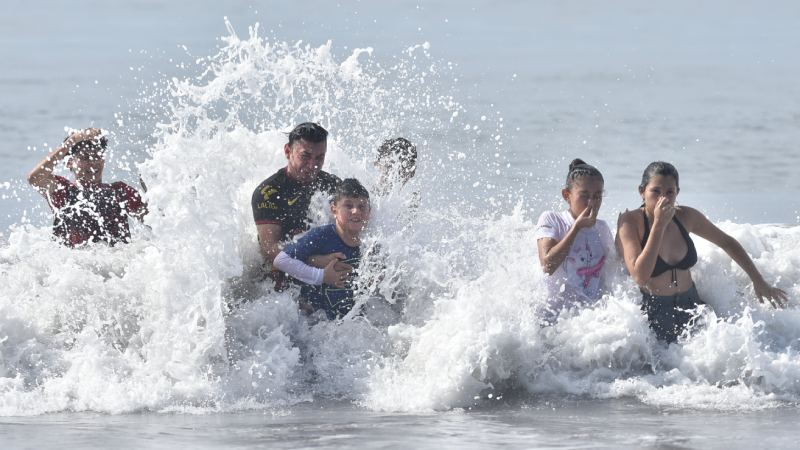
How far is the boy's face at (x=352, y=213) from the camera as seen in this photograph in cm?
890

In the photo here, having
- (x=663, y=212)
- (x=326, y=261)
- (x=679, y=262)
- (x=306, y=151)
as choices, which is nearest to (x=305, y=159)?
(x=306, y=151)

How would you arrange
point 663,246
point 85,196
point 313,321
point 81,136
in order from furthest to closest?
point 85,196 → point 81,136 → point 313,321 → point 663,246

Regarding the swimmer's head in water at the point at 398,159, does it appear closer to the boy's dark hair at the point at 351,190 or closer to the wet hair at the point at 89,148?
the boy's dark hair at the point at 351,190

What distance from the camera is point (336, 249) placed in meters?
8.98

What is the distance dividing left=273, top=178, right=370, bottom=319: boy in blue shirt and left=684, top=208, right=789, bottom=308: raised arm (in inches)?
92.3

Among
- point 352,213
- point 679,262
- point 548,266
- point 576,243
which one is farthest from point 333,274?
point 679,262

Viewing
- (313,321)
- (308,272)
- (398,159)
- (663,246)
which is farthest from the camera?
(398,159)

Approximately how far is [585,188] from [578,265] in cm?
56

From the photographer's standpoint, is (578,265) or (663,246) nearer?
(663,246)

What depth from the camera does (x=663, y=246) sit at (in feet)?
28.0

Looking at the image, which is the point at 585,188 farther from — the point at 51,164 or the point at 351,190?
the point at 51,164

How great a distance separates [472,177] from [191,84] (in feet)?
25.9

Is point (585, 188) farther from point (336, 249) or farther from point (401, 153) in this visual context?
point (401, 153)

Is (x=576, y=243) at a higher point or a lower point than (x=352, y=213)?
lower
